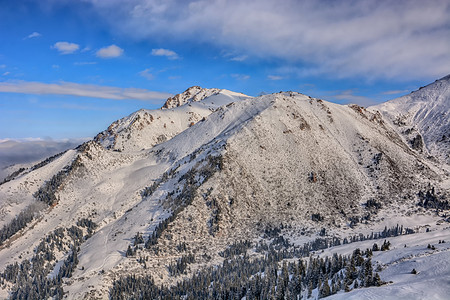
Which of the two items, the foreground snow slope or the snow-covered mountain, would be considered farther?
the snow-covered mountain

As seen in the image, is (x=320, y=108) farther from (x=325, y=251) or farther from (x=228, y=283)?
(x=228, y=283)

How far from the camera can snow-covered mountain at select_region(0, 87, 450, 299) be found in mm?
81125

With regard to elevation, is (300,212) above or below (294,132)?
below

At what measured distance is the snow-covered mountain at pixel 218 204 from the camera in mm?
81125

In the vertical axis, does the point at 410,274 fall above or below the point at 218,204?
below

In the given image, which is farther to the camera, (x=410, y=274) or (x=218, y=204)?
(x=218, y=204)

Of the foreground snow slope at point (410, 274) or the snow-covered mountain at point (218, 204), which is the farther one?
the snow-covered mountain at point (218, 204)

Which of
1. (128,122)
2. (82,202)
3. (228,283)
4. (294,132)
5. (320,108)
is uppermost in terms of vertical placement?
(128,122)

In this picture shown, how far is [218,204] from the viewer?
102625mm

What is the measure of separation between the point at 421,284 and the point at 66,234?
330 feet

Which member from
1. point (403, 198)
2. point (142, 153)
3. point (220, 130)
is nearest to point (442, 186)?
point (403, 198)

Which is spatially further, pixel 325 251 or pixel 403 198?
pixel 403 198

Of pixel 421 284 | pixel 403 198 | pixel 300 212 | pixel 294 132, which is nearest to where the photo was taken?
pixel 421 284

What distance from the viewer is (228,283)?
68.4m
